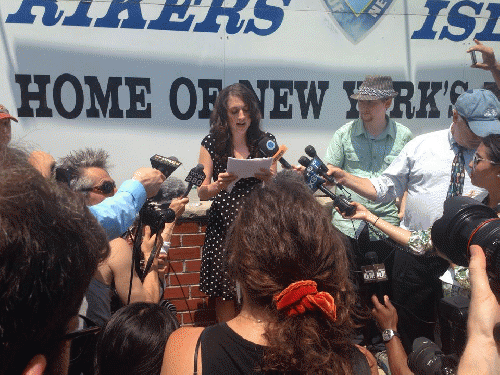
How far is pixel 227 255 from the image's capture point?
61.0 inches

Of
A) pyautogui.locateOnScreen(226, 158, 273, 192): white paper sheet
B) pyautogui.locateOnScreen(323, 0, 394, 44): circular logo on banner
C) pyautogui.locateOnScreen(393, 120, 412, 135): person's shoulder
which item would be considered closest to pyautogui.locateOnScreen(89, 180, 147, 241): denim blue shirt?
pyautogui.locateOnScreen(226, 158, 273, 192): white paper sheet

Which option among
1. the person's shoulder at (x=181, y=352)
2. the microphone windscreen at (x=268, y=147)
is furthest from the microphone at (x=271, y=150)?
the person's shoulder at (x=181, y=352)

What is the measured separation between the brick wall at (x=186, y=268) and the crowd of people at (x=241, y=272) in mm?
539

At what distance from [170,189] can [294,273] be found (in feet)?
8.07

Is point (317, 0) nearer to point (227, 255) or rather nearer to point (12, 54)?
point (12, 54)

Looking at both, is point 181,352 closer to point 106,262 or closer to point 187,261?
point 106,262

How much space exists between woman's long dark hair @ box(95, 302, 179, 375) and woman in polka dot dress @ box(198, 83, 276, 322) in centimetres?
154

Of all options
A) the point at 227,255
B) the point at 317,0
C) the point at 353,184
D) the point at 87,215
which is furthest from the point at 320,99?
the point at 87,215

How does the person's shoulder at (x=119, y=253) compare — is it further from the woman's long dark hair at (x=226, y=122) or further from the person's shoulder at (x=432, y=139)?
the person's shoulder at (x=432, y=139)

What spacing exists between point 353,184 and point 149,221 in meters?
1.33

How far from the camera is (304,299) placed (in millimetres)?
1302

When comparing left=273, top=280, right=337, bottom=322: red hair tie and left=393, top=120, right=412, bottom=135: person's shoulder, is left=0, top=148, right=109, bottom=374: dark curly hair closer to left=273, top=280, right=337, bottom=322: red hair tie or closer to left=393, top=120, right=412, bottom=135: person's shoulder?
left=273, top=280, right=337, bottom=322: red hair tie

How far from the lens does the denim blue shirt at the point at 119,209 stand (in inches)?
76.4

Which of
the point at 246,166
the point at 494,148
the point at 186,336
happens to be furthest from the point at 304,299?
the point at 246,166
